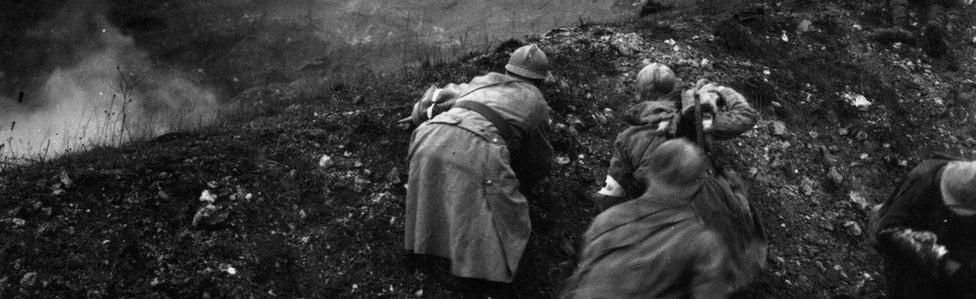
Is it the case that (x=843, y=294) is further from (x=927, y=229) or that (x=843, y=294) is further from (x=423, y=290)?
(x=423, y=290)

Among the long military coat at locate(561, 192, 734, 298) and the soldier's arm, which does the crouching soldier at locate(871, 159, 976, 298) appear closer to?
the soldier's arm

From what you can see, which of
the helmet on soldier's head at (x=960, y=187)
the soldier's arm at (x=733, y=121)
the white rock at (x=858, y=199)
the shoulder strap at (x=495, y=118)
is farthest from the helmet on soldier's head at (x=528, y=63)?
the white rock at (x=858, y=199)

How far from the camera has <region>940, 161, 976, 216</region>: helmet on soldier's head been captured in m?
3.03

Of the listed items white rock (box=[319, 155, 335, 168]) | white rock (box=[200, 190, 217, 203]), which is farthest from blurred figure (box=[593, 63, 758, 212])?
white rock (box=[200, 190, 217, 203])

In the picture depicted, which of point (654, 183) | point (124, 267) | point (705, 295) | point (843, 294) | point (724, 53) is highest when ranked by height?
point (654, 183)

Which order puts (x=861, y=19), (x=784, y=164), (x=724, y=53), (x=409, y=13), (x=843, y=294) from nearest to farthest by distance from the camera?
(x=843, y=294)
(x=784, y=164)
(x=724, y=53)
(x=861, y=19)
(x=409, y=13)

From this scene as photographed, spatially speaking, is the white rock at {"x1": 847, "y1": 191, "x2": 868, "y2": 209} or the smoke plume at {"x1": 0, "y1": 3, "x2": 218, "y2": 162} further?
the smoke plume at {"x1": 0, "y1": 3, "x2": 218, "y2": 162}

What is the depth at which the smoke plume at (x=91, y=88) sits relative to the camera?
26.8 ft

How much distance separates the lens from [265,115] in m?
5.85

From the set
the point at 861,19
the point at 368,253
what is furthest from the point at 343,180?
the point at 861,19

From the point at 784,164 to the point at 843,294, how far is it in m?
1.35

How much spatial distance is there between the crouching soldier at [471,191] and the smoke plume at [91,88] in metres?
5.11

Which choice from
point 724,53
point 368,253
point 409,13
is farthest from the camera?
point 409,13

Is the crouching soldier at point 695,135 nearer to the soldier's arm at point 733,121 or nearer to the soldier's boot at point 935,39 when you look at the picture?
the soldier's arm at point 733,121
